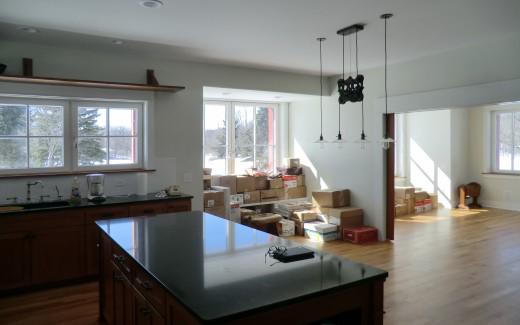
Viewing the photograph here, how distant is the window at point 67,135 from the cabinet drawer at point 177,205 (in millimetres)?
726

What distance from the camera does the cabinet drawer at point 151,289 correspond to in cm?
185

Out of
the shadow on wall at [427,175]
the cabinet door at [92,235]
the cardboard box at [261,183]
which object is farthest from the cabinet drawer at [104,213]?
the shadow on wall at [427,175]

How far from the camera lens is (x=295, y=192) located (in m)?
6.97

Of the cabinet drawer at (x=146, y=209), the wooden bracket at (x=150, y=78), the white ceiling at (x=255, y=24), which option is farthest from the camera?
the wooden bracket at (x=150, y=78)

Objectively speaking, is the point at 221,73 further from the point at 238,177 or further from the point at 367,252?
the point at 367,252

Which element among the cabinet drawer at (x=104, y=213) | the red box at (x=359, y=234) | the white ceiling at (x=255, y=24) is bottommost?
Result: the red box at (x=359, y=234)

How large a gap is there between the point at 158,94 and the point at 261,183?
2.37 metres

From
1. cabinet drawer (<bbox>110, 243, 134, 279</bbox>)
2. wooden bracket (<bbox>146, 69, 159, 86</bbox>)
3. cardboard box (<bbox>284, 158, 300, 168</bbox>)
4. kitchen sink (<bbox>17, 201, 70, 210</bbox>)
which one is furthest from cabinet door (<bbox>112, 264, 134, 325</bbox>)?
cardboard box (<bbox>284, 158, 300, 168</bbox>)

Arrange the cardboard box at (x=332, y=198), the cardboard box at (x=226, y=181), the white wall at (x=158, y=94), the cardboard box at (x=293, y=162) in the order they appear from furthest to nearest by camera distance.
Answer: the cardboard box at (x=293, y=162) → the cardboard box at (x=226, y=181) → the cardboard box at (x=332, y=198) → the white wall at (x=158, y=94)

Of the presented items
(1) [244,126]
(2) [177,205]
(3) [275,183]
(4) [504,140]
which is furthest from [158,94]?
(4) [504,140]

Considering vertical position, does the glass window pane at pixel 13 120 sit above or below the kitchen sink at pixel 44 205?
above

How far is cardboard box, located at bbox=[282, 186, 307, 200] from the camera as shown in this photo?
22.5 feet

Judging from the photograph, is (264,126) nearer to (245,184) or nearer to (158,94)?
(245,184)

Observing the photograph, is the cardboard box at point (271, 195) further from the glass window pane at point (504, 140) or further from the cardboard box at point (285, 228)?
the glass window pane at point (504, 140)
